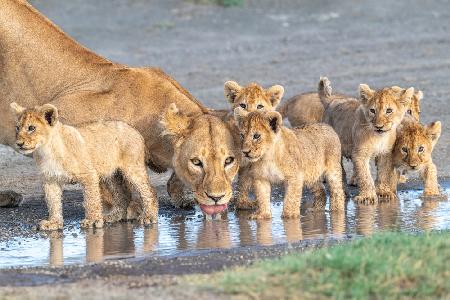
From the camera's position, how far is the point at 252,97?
11500 millimetres

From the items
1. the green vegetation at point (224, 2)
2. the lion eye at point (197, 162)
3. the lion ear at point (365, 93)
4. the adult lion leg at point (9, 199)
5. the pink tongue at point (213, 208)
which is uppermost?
the green vegetation at point (224, 2)

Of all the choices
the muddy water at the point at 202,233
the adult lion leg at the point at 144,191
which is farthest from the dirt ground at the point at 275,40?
the adult lion leg at the point at 144,191

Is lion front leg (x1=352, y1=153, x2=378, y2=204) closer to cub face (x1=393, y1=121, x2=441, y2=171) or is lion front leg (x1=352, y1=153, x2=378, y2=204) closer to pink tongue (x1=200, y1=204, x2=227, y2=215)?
cub face (x1=393, y1=121, x2=441, y2=171)

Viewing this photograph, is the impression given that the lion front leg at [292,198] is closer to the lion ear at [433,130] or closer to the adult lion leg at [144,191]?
the adult lion leg at [144,191]

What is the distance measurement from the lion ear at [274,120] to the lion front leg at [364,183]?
4.67ft

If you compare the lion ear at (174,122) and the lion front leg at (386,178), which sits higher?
the lion ear at (174,122)

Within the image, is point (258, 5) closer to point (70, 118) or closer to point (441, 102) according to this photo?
point (441, 102)

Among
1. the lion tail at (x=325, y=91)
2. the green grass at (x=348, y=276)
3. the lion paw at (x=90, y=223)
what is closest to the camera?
the green grass at (x=348, y=276)

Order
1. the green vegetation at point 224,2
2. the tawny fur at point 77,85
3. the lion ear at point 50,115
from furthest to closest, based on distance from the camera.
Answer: the green vegetation at point 224,2
the tawny fur at point 77,85
the lion ear at point 50,115

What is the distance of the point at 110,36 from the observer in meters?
22.8

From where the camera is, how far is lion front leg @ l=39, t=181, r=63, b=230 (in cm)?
1007

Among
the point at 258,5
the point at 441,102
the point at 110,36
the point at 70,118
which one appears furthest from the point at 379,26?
the point at 70,118

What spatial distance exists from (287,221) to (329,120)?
260 centimetres

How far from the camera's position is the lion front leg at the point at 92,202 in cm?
1009
